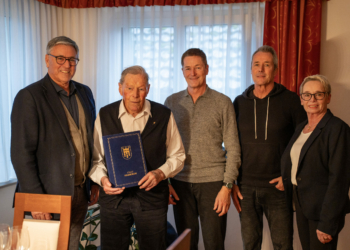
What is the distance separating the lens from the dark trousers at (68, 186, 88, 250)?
1905 mm

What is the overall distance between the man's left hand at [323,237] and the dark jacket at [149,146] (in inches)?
36.1

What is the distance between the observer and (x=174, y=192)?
2109 mm

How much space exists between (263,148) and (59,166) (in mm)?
1336

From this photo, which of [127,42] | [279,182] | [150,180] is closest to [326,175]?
[279,182]

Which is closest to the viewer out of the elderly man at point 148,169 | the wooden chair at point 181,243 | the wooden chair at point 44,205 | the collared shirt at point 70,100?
the wooden chair at point 181,243

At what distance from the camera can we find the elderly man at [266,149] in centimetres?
204

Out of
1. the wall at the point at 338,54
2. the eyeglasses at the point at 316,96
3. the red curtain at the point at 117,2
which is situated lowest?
the eyeglasses at the point at 316,96

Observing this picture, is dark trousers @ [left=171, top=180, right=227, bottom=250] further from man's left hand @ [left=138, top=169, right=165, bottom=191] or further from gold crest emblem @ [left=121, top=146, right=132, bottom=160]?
gold crest emblem @ [left=121, top=146, right=132, bottom=160]

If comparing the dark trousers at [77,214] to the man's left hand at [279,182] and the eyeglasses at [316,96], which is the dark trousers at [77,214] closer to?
the man's left hand at [279,182]

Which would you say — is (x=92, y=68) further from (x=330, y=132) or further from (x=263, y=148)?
(x=330, y=132)

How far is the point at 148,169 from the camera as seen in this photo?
5.90ft

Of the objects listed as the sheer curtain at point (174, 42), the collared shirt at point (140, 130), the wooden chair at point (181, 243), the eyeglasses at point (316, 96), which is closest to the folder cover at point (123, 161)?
the collared shirt at point (140, 130)

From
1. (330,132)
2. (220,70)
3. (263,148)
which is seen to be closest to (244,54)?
(220,70)

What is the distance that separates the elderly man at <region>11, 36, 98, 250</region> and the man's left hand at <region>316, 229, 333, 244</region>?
146cm
